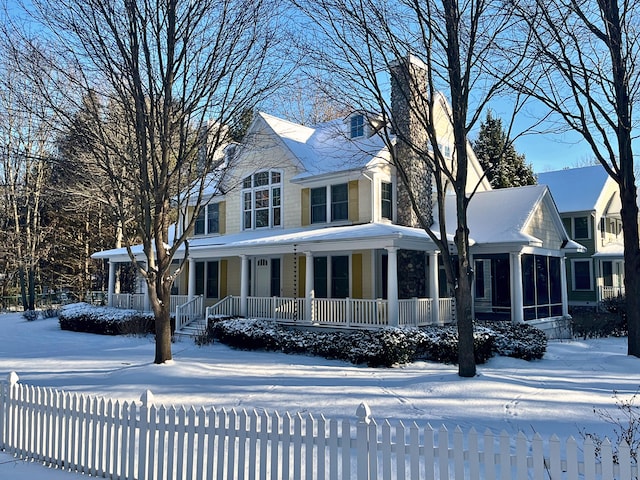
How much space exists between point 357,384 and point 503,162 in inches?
1134

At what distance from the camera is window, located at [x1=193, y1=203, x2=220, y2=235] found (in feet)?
75.8

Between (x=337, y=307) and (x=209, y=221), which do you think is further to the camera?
(x=209, y=221)

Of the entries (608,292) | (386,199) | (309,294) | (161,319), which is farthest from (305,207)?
(608,292)

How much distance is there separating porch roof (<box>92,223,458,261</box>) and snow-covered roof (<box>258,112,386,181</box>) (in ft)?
7.62

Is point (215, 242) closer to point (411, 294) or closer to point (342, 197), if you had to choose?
point (342, 197)

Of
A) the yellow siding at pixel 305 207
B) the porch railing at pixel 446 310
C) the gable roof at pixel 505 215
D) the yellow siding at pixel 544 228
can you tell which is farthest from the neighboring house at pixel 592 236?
the yellow siding at pixel 305 207

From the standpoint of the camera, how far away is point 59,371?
453 inches

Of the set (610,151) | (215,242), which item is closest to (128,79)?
(215,242)

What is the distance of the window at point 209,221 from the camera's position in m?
23.1

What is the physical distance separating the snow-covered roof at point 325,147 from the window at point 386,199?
111cm

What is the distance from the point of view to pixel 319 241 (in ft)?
51.5

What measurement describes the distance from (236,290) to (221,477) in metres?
16.8

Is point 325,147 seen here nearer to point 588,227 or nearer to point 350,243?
point 350,243

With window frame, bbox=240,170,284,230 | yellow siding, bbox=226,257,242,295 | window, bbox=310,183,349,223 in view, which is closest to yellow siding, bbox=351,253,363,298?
window, bbox=310,183,349,223
